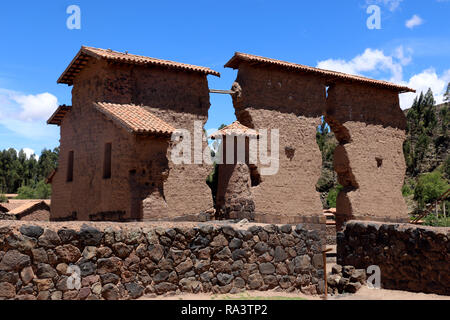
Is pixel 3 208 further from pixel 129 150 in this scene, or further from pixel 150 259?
pixel 150 259

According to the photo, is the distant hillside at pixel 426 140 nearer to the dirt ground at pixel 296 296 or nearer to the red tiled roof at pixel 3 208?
the dirt ground at pixel 296 296

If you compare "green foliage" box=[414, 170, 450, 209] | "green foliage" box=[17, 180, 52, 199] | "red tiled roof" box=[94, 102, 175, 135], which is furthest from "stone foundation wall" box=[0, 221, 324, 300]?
"green foliage" box=[17, 180, 52, 199]

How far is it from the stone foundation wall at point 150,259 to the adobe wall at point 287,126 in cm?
699

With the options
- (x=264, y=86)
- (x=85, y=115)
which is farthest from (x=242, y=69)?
(x=85, y=115)

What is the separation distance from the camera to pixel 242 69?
17875mm

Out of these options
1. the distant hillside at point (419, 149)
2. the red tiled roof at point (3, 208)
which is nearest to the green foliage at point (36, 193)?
the red tiled roof at point (3, 208)

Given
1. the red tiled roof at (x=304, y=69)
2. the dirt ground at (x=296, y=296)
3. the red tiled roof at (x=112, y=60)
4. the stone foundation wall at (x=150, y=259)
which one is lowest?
the dirt ground at (x=296, y=296)

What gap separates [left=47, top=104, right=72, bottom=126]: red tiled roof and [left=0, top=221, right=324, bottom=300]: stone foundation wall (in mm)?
11574

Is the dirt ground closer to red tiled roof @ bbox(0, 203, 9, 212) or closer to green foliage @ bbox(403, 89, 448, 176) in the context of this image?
red tiled roof @ bbox(0, 203, 9, 212)

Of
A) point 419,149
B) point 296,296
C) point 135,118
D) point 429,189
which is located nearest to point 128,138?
point 135,118

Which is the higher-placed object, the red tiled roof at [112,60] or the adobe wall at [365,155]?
the red tiled roof at [112,60]

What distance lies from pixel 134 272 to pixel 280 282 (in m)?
3.48

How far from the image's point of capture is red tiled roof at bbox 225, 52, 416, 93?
17422 mm

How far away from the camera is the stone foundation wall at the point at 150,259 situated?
672cm
